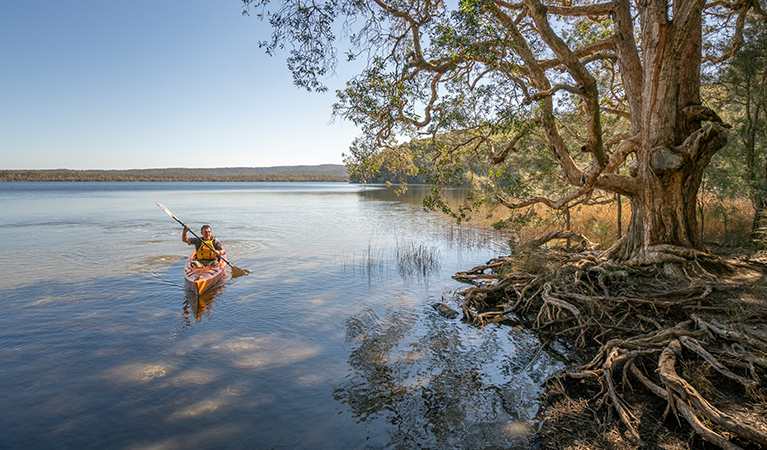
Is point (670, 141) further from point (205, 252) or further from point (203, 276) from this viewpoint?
point (205, 252)

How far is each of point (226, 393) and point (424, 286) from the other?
7.17m

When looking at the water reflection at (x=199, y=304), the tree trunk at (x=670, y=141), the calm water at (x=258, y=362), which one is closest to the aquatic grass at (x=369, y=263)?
the calm water at (x=258, y=362)

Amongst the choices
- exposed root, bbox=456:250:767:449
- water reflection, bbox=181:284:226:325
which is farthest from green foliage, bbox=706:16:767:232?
water reflection, bbox=181:284:226:325

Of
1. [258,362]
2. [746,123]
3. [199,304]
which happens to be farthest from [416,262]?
[746,123]

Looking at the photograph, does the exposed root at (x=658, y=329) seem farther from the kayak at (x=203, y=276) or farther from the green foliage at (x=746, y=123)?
the kayak at (x=203, y=276)

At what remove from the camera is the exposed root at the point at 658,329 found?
4.55 metres

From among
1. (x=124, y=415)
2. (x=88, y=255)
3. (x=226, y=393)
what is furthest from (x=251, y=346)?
(x=88, y=255)

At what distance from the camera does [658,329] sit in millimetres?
6648

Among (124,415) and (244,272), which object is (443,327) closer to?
(124,415)

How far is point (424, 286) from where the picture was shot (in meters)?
12.4

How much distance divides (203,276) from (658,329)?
34.0 ft

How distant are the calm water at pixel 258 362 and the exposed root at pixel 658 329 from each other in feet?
2.87

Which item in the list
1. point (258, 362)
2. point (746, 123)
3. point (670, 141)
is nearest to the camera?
point (258, 362)

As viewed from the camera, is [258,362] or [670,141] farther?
[670,141]
